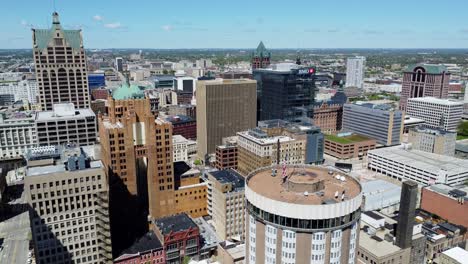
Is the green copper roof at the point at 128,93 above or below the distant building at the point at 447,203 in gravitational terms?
above

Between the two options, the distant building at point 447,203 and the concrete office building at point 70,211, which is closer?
the concrete office building at point 70,211

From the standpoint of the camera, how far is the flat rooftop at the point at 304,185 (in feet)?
244

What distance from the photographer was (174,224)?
133 metres

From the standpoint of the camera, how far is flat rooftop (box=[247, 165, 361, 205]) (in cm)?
7444

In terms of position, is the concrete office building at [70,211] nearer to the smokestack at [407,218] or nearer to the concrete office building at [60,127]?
the concrete office building at [60,127]

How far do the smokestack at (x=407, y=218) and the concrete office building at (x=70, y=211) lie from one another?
9496 centimetres

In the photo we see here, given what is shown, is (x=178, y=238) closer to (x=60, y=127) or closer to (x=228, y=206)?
(x=228, y=206)

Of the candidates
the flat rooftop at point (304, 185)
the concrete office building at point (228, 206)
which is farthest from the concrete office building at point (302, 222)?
the concrete office building at point (228, 206)

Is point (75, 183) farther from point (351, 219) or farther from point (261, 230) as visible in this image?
point (351, 219)

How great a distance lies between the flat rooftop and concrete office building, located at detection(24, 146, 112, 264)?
50684 mm

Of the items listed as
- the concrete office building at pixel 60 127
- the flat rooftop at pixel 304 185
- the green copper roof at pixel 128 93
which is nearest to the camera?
the flat rooftop at pixel 304 185

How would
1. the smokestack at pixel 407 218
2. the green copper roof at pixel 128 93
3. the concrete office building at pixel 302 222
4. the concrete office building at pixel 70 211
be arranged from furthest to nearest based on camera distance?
1. the green copper roof at pixel 128 93
2. the smokestack at pixel 407 218
3. the concrete office building at pixel 70 211
4. the concrete office building at pixel 302 222

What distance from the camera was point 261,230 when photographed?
245 feet

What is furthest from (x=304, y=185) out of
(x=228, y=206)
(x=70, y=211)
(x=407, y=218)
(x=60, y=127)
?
(x=60, y=127)
